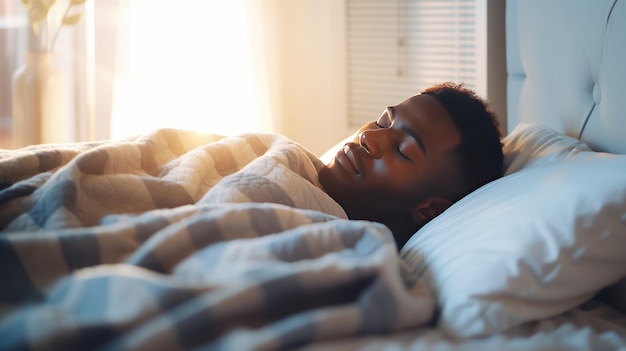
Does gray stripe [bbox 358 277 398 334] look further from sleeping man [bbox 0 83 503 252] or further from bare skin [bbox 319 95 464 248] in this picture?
bare skin [bbox 319 95 464 248]

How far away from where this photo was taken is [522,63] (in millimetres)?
1885

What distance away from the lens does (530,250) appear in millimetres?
1030

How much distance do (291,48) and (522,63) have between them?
134cm

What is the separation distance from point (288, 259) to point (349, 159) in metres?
0.52

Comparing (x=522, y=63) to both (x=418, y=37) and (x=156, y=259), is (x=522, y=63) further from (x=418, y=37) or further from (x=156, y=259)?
(x=156, y=259)

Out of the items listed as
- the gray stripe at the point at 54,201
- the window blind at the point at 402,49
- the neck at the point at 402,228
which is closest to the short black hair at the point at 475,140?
the neck at the point at 402,228

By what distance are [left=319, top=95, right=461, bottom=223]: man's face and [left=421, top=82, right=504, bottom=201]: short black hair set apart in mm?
18

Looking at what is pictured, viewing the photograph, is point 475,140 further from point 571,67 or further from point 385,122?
point 571,67

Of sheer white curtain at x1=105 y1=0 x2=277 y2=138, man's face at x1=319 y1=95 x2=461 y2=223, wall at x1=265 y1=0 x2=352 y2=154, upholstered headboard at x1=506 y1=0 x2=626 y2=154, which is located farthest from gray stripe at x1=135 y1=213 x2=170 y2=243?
wall at x1=265 y1=0 x2=352 y2=154

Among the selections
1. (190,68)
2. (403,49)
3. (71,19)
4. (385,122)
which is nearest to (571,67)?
(385,122)

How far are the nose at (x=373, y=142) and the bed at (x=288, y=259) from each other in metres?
0.14

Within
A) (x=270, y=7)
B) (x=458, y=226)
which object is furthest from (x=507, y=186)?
(x=270, y=7)

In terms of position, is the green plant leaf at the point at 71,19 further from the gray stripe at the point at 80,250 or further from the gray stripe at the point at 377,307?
the gray stripe at the point at 377,307

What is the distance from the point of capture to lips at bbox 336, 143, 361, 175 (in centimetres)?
146
